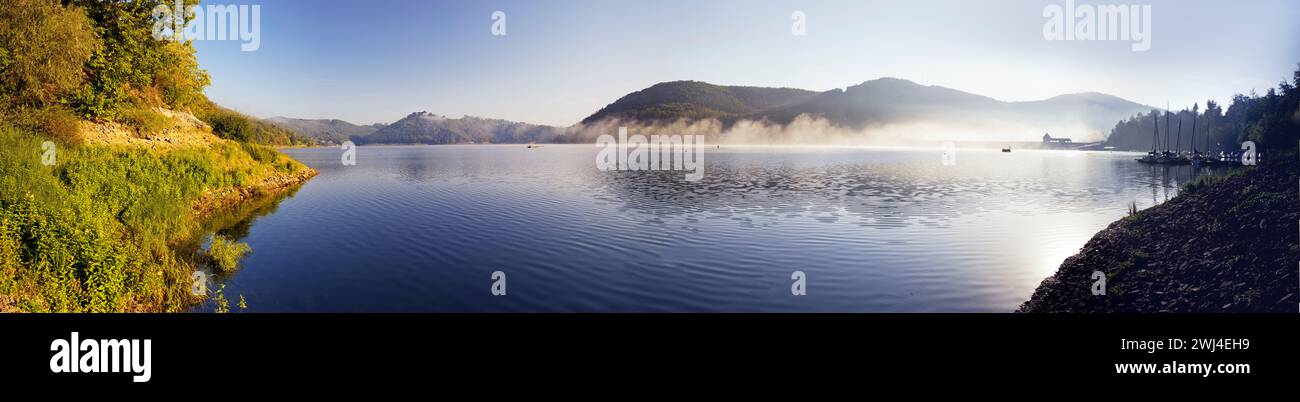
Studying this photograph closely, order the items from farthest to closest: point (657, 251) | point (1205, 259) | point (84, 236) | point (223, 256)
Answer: point (657, 251), point (223, 256), point (1205, 259), point (84, 236)

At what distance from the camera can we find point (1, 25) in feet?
76.6

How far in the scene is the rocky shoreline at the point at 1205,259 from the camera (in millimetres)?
13555

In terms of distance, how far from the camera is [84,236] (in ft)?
44.7

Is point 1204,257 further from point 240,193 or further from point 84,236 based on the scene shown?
point 240,193

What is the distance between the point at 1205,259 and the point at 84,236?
31.1 m

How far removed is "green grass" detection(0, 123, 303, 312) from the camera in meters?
11.9

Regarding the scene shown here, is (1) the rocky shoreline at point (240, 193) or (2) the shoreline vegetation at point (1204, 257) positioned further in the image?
(1) the rocky shoreline at point (240, 193)

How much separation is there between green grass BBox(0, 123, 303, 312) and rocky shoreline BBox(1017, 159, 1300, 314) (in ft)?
79.3

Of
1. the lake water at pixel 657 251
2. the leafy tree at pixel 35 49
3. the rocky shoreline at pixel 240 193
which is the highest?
the leafy tree at pixel 35 49

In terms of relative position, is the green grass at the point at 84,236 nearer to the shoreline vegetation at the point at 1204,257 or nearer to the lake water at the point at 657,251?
the lake water at the point at 657,251

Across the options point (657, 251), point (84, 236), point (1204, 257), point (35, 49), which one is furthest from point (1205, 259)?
point (35, 49)

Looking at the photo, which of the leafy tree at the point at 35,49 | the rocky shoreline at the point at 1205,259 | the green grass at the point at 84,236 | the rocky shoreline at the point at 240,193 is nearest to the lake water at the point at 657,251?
the rocky shoreline at the point at 1205,259

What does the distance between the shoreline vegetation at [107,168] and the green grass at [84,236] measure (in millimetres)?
39
